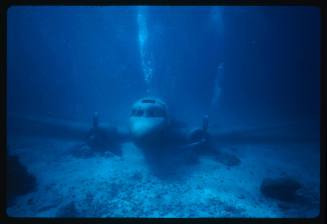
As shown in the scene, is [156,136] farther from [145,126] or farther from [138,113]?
[138,113]

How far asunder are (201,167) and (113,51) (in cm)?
4988

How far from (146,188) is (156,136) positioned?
2303mm

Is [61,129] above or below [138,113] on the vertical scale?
below

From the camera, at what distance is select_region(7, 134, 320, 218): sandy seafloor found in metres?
7.02

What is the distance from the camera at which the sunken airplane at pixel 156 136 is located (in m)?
10.3

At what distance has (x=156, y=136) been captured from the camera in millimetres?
9898

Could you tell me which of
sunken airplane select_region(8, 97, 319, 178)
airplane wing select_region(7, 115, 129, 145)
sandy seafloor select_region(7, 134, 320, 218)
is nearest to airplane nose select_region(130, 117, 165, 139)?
sunken airplane select_region(8, 97, 319, 178)

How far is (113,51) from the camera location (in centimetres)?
5547

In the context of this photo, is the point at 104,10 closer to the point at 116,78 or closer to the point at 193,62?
the point at 193,62

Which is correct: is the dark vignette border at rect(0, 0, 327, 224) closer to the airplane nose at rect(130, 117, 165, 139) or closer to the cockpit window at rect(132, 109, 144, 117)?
the airplane nose at rect(130, 117, 165, 139)
